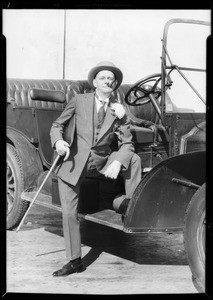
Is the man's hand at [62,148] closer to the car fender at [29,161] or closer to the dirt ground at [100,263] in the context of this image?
the dirt ground at [100,263]

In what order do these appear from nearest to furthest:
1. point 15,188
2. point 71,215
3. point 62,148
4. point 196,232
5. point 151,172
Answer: point 196,232, point 151,172, point 62,148, point 71,215, point 15,188

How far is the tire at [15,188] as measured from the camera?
539cm

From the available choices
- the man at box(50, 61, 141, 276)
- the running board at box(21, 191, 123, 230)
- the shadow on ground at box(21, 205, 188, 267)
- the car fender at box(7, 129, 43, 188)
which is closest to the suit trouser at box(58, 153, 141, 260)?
the man at box(50, 61, 141, 276)

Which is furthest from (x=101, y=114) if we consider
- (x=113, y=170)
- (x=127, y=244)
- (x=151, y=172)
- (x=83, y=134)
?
(x=127, y=244)

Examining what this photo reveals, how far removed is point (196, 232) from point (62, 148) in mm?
1075

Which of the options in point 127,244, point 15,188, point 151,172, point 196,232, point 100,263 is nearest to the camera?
point 196,232

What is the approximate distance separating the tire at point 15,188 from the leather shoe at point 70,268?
49.7 inches

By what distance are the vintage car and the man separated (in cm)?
18

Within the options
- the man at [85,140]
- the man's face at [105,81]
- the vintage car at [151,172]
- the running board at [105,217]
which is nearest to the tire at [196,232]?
the vintage car at [151,172]

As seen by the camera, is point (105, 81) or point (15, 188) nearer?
point (105, 81)

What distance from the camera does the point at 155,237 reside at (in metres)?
5.55

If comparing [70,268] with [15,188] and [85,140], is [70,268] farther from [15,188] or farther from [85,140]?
[15,188]

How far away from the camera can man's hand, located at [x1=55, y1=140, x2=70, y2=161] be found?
4133mm

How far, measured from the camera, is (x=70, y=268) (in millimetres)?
4266
